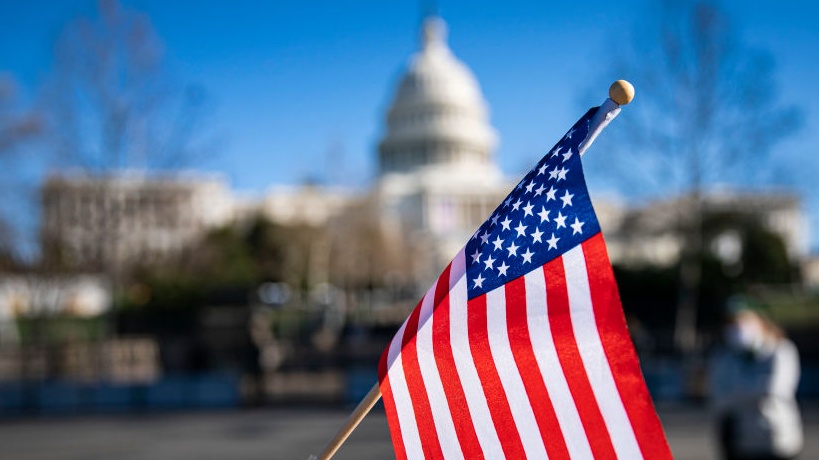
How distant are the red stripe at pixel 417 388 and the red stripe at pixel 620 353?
0.65 meters

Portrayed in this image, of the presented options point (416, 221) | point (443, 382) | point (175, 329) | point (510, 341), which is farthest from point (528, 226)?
point (416, 221)

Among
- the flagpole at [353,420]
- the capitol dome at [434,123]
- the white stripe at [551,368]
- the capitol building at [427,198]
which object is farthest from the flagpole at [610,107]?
the capitol dome at [434,123]

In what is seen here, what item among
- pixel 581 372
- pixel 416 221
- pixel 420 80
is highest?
pixel 420 80

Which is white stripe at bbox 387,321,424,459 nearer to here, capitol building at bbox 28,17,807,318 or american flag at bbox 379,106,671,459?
american flag at bbox 379,106,671,459

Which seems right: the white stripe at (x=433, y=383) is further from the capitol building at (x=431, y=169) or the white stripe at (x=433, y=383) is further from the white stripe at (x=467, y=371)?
the capitol building at (x=431, y=169)

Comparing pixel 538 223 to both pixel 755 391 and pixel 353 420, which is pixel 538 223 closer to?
pixel 353 420

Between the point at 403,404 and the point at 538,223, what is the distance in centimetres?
76

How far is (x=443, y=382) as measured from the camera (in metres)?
2.65

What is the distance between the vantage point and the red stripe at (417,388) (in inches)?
105

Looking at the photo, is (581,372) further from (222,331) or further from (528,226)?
(222,331)

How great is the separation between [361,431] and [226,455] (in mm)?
2389

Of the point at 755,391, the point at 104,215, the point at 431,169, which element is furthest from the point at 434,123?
the point at 755,391

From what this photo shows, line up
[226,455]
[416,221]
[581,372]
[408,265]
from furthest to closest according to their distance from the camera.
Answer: [416,221]
[408,265]
[226,455]
[581,372]

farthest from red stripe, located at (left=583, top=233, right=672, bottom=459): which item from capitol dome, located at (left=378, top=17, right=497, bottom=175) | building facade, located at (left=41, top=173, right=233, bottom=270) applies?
capitol dome, located at (left=378, top=17, right=497, bottom=175)
